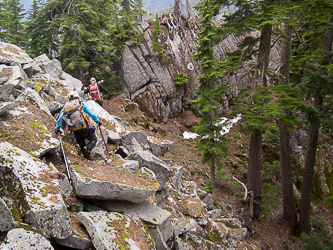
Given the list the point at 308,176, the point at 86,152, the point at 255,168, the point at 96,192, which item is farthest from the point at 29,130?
A: the point at 308,176

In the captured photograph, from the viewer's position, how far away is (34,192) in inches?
Result: 143

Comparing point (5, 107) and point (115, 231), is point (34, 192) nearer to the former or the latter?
point (115, 231)

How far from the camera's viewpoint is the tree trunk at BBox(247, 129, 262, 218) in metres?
11.6

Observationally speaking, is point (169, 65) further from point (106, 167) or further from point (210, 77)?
point (106, 167)

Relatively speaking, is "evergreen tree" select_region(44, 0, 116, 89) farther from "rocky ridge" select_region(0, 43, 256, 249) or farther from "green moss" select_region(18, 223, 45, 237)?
"green moss" select_region(18, 223, 45, 237)

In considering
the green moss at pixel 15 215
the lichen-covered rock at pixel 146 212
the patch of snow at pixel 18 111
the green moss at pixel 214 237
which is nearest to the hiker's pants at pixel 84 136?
Answer: the patch of snow at pixel 18 111

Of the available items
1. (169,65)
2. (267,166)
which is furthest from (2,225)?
(169,65)

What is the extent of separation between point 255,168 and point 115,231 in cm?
1041

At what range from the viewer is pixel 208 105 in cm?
1348

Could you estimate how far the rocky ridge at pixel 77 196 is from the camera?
3420 mm

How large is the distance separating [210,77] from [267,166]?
27.9ft

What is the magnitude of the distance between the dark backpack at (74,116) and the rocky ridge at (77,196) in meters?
0.62

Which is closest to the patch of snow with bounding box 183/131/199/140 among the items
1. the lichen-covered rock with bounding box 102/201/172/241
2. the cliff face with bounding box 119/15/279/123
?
the cliff face with bounding box 119/15/279/123

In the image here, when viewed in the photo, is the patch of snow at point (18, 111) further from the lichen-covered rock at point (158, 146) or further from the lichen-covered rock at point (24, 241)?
the lichen-covered rock at point (158, 146)
